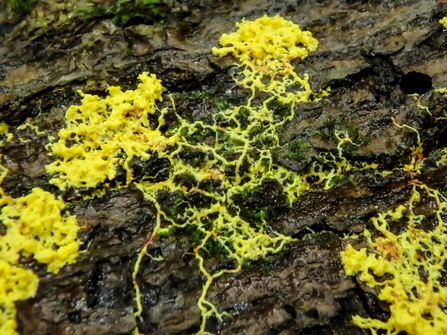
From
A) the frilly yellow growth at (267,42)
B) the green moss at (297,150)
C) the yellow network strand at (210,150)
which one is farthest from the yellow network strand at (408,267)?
the frilly yellow growth at (267,42)

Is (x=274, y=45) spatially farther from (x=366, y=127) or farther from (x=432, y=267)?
(x=432, y=267)

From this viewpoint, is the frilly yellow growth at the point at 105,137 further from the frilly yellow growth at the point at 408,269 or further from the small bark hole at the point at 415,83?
the small bark hole at the point at 415,83

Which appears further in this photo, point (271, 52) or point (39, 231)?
point (271, 52)

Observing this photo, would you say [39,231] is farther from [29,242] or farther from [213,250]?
[213,250]

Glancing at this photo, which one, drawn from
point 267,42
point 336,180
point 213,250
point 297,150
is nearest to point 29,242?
point 213,250

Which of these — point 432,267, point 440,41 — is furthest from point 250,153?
point 440,41

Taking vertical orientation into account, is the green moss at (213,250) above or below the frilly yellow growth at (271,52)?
below
